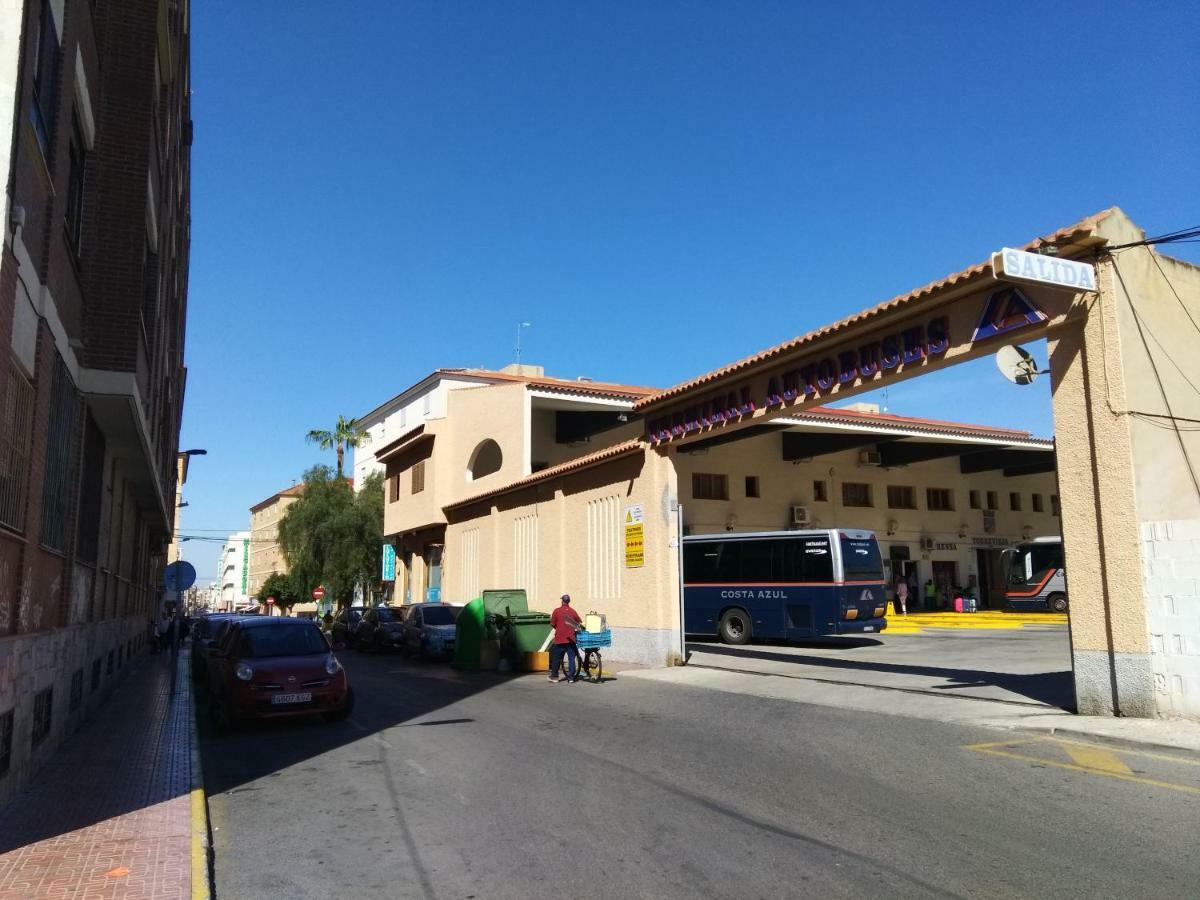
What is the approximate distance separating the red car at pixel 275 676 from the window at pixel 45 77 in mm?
6726

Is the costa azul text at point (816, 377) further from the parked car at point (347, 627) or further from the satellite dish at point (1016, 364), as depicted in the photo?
the parked car at point (347, 627)

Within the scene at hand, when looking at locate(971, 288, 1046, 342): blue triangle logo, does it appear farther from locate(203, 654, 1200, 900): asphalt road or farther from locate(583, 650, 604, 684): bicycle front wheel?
locate(583, 650, 604, 684): bicycle front wheel

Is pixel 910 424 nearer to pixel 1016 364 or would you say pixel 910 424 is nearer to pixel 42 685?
pixel 1016 364

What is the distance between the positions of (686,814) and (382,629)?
2241 cm

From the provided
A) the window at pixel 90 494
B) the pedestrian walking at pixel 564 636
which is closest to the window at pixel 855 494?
the pedestrian walking at pixel 564 636

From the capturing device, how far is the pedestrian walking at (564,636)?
16.0m

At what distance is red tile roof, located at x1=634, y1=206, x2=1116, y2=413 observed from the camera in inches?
417

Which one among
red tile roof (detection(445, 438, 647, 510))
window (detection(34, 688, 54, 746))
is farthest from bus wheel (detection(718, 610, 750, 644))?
window (detection(34, 688, 54, 746))

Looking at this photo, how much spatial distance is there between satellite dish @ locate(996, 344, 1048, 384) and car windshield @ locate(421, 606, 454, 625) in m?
16.8

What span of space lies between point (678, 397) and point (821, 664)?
6357 millimetres

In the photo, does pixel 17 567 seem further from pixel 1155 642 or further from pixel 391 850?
pixel 1155 642

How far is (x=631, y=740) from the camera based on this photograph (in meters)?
10.0

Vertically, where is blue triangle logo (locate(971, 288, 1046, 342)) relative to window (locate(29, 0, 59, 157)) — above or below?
below

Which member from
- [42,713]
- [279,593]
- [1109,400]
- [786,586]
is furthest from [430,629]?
[279,593]
